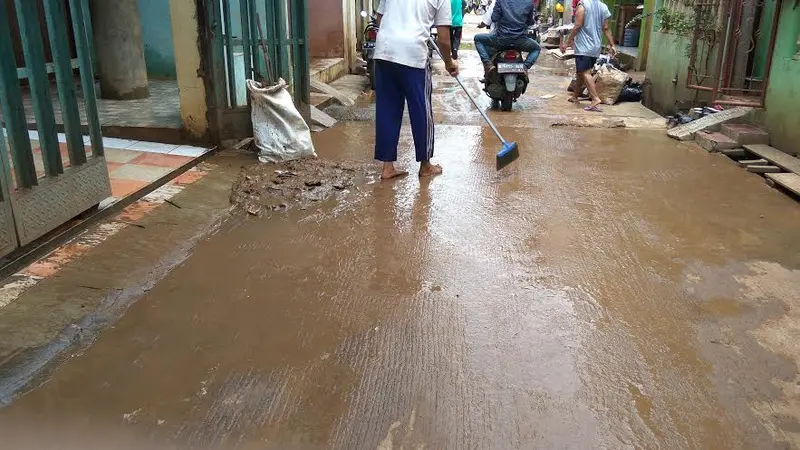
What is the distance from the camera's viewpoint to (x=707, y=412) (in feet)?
7.45

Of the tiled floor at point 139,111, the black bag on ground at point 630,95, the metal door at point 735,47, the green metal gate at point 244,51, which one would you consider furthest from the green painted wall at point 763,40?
the tiled floor at point 139,111

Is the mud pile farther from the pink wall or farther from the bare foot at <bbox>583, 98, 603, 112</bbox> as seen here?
the pink wall

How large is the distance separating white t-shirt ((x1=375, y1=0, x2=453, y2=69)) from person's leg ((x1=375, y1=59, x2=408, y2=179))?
21cm

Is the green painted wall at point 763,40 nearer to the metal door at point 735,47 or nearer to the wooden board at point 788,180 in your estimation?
the metal door at point 735,47

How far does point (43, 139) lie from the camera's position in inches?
132

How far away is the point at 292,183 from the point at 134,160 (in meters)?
1.29

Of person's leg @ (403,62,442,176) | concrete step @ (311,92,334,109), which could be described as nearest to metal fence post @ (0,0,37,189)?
person's leg @ (403,62,442,176)

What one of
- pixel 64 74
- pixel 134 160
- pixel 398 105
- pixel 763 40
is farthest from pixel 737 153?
pixel 64 74

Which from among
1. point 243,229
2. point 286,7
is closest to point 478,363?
point 243,229

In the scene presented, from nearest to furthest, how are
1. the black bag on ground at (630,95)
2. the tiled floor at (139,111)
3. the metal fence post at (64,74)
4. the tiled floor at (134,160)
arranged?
1. the metal fence post at (64,74)
2. the tiled floor at (134,160)
3. the tiled floor at (139,111)
4. the black bag on ground at (630,95)

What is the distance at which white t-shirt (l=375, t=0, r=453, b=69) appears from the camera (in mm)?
4672

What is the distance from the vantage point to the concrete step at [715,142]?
237 inches

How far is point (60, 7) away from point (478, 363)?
9.66 feet

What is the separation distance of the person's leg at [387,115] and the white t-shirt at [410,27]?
0.21 meters
